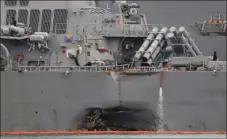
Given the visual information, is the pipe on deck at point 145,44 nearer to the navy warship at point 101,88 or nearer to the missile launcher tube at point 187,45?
the navy warship at point 101,88

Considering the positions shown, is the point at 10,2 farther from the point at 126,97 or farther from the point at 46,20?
the point at 126,97

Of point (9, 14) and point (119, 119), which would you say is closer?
point (119, 119)

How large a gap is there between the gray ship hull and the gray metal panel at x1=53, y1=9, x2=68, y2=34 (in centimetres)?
281

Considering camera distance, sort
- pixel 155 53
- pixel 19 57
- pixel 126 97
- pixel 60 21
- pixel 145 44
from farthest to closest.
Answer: pixel 60 21 < pixel 19 57 < pixel 155 53 < pixel 145 44 < pixel 126 97

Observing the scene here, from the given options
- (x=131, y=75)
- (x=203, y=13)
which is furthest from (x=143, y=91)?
(x=203, y=13)

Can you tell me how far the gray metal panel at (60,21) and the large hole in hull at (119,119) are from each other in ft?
13.9

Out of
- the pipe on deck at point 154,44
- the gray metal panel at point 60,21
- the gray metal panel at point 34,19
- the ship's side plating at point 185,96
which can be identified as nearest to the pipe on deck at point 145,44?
the pipe on deck at point 154,44

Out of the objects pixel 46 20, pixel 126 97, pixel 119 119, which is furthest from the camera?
pixel 46 20

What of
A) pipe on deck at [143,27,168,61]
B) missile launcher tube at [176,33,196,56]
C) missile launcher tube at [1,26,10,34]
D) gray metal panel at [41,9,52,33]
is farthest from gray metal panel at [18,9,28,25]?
missile launcher tube at [176,33,196,56]

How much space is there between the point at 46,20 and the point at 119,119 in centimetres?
579

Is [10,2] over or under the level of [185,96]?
over

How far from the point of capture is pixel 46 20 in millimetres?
21562

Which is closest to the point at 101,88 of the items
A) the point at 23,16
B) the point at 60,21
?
the point at 60,21

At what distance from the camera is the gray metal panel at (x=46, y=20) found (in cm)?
2142
